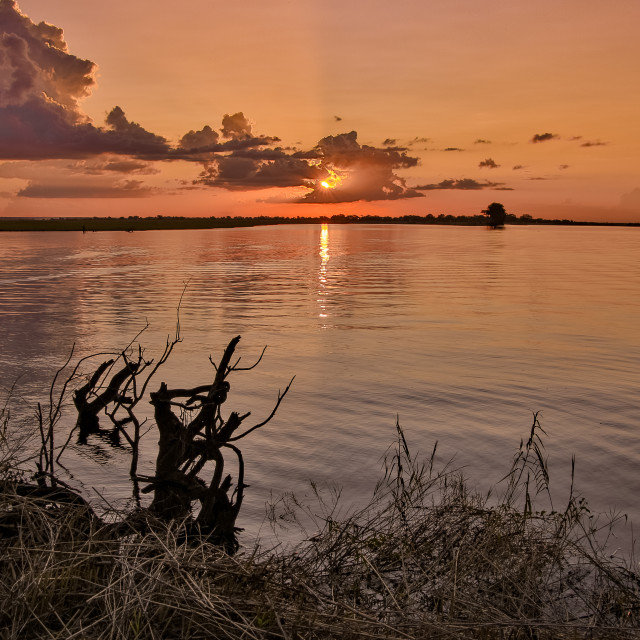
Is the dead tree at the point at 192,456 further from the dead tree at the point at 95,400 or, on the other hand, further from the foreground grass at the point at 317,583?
the dead tree at the point at 95,400

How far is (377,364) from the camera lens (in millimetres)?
17312

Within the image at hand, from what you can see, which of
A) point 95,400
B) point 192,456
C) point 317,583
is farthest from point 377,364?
point 317,583

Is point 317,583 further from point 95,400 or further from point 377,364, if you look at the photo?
point 377,364

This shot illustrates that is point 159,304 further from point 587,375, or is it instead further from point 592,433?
point 592,433

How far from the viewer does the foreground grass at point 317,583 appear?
167 inches

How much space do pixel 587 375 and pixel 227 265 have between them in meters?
45.1

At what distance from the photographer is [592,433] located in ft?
→ 38.3

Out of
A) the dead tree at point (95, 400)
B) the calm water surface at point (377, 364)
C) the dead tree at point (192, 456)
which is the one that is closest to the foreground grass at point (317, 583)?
the dead tree at point (192, 456)

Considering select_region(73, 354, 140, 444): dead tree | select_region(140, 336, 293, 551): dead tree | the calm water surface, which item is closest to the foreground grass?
select_region(140, 336, 293, 551): dead tree

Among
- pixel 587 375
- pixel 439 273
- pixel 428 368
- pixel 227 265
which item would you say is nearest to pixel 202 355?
pixel 428 368

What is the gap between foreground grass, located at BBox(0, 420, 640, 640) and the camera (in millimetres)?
4242

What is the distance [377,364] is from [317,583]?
38.7 ft

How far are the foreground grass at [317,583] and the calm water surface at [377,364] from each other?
209 cm

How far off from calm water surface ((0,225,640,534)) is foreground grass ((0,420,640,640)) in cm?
209
